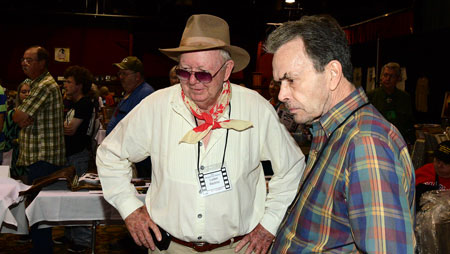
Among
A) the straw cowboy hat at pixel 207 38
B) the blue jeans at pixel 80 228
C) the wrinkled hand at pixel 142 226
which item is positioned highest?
the straw cowboy hat at pixel 207 38

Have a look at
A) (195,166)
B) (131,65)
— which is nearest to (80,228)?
(131,65)

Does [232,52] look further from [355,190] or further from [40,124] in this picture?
[40,124]

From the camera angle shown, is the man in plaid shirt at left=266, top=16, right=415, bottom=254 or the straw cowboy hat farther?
the straw cowboy hat

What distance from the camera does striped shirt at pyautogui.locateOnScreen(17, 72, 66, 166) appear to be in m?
4.34

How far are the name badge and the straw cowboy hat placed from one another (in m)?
0.55

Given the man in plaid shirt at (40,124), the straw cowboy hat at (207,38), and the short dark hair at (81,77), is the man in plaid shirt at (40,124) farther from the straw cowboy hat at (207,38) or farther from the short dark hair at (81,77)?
the straw cowboy hat at (207,38)

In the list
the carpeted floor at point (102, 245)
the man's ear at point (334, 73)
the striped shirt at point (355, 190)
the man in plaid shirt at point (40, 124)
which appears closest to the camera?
the striped shirt at point (355, 190)

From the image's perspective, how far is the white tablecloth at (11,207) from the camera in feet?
9.86

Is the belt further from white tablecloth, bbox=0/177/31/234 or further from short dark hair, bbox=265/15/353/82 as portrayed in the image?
white tablecloth, bbox=0/177/31/234

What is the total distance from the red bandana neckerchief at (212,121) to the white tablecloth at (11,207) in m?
1.61

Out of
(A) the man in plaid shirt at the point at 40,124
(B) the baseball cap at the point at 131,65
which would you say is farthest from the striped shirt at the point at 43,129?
(B) the baseball cap at the point at 131,65

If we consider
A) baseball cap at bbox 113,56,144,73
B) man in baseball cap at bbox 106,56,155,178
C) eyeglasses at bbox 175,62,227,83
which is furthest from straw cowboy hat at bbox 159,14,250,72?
baseball cap at bbox 113,56,144,73

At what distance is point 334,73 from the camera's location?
1.30 m

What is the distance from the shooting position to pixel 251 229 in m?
2.12
